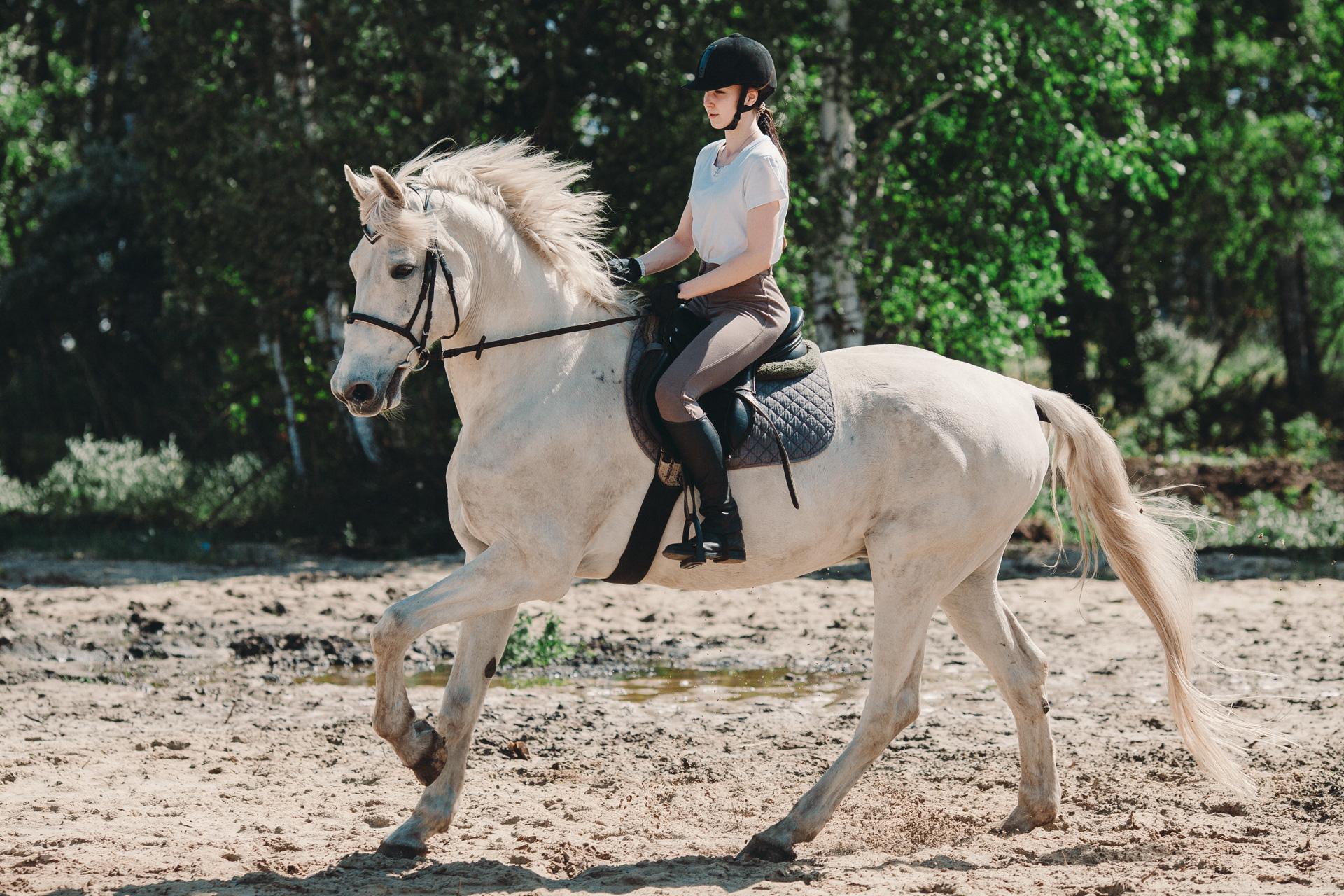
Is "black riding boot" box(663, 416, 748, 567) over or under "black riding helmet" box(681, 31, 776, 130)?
under

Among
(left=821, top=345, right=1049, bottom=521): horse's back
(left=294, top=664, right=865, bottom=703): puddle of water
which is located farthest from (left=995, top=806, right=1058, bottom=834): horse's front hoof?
(left=294, top=664, right=865, bottom=703): puddle of water

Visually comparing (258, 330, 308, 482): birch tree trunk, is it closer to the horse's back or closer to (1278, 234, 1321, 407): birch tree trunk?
the horse's back

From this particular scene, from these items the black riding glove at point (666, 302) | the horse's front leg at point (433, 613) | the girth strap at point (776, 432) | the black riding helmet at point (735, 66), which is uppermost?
the black riding helmet at point (735, 66)

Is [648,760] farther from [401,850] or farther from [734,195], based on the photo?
[734,195]

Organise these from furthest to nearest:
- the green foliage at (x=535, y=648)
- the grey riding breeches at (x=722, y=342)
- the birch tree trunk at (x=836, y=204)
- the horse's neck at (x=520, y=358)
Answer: the birch tree trunk at (x=836, y=204) < the green foliage at (x=535, y=648) < the horse's neck at (x=520, y=358) < the grey riding breeches at (x=722, y=342)

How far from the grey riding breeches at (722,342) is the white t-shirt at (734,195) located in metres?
0.12

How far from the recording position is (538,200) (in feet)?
16.2

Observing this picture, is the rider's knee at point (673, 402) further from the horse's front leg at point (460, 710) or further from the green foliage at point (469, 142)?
the green foliage at point (469, 142)

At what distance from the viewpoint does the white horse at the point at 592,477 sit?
14.8 feet

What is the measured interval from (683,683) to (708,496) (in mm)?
3376

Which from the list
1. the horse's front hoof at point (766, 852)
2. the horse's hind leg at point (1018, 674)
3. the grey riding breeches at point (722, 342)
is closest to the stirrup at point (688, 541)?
the grey riding breeches at point (722, 342)

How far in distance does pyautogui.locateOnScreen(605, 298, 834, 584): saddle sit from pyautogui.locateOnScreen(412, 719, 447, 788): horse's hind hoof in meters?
0.90

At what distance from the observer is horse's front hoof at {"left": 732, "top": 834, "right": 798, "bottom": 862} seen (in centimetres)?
472

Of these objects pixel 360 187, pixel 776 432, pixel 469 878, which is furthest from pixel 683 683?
pixel 360 187
